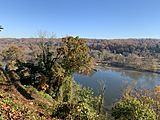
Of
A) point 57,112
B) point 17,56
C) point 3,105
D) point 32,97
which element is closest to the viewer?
point 3,105

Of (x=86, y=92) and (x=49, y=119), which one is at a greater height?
(x=49, y=119)

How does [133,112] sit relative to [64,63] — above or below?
below

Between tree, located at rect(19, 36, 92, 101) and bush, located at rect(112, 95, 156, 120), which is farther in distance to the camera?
tree, located at rect(19, 36, 92, 101)

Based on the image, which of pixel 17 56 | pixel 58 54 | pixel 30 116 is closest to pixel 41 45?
pixel 58 54

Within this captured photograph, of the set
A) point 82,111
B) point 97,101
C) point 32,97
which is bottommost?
point 97,101

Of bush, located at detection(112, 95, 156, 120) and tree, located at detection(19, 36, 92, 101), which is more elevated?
tree, located at detection(19, 36, 92, 101)

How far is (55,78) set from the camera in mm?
34438

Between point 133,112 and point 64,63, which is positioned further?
point 64,63

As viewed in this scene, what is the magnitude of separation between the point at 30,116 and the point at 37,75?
21.9 meters

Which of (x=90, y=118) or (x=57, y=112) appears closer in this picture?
(x=90, y=118)

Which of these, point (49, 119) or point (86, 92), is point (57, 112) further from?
point (86, 92)

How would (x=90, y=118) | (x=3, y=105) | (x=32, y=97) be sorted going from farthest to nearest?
(x=32, y=97), (x=90, y=118), (x=3, y=105)

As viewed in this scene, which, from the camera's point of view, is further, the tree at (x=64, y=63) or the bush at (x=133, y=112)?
the tree at (x=64, y=63)

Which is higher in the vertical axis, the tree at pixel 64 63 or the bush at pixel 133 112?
the tree at pixel 64 63
